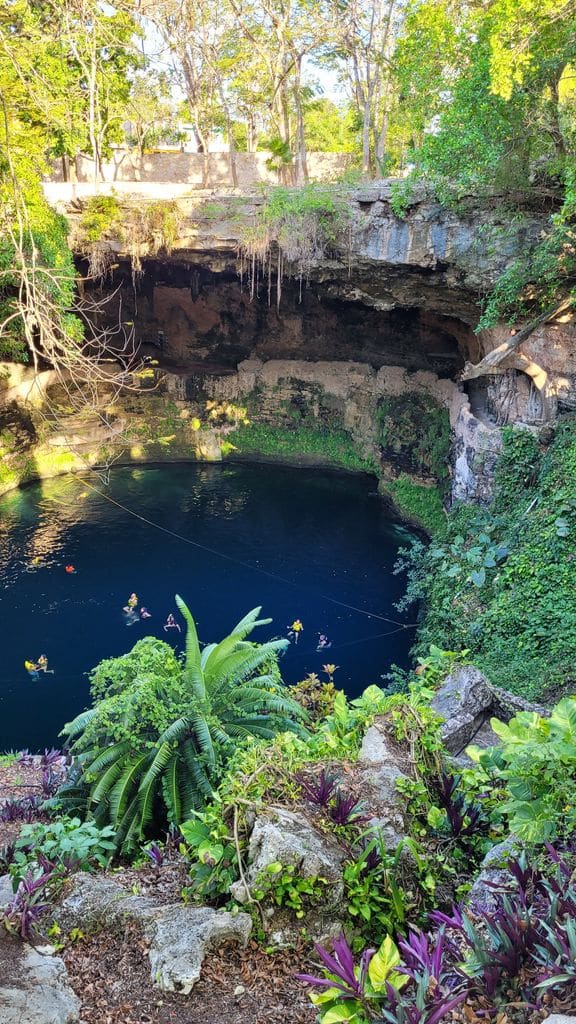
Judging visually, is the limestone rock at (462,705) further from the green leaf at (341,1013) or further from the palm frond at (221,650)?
the green leaf at (341,1013)

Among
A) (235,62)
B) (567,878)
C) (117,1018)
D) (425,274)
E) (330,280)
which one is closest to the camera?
(567,878)

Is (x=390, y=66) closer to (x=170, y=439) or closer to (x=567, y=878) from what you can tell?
(x=170, y=439)

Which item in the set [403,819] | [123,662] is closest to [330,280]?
[123,662]

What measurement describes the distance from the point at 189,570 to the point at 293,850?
452 inches

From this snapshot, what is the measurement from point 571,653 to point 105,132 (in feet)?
66.5

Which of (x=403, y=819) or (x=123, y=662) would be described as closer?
(x=403, y=819)

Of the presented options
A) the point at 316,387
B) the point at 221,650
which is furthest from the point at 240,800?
the point at 316,387

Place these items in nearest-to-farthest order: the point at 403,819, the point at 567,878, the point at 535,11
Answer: the point at 567,878 → the point at 403,819 → the point at 535,11

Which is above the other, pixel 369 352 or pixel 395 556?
pixel 369 352

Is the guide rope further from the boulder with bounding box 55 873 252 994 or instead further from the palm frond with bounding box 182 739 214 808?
the boulder with bounding box 55 873 252 994

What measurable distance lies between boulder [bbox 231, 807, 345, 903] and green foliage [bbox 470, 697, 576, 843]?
0.91 meters

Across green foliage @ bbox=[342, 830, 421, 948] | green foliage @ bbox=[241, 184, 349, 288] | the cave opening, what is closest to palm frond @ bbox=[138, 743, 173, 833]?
green foliage @ bbox=[342, 830, 421, 948]

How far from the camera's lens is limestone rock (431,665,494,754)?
5902mm

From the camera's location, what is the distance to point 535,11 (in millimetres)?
8133
